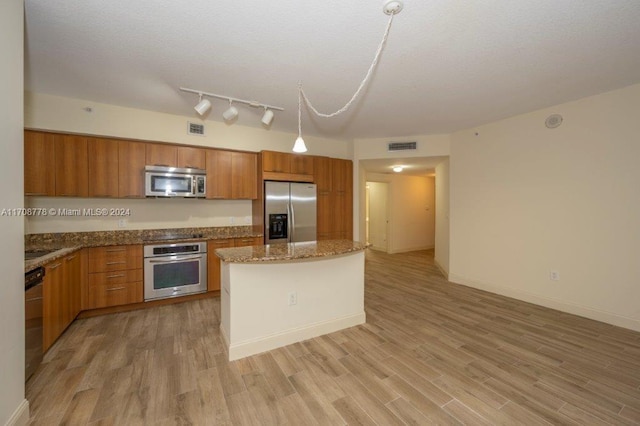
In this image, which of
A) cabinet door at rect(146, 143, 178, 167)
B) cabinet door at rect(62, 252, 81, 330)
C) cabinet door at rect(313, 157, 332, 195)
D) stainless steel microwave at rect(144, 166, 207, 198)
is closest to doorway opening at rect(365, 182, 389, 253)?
cabinet door at rect(313, 157, 332, 195)

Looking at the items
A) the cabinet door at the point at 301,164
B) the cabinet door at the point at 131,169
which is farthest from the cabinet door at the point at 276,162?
the cabinet door at the point at 131,169

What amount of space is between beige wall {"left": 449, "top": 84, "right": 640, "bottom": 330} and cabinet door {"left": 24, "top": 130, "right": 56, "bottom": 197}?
5.97m

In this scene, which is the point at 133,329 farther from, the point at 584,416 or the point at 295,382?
the point at 584,416

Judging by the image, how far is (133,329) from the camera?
284 centimetres

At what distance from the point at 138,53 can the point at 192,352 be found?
9.10 feet

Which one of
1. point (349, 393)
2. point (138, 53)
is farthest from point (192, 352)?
point (138, 53)

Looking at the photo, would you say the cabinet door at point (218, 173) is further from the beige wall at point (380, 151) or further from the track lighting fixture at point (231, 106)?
the beige wall at point (380, 151)

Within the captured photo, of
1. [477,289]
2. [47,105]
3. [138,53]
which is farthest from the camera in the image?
[477,289]

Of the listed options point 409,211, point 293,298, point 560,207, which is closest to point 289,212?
point 293,298

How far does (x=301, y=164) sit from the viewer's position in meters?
4.47

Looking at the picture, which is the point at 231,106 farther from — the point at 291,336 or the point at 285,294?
the point at 291,336

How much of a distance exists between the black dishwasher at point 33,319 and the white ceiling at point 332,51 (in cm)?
194

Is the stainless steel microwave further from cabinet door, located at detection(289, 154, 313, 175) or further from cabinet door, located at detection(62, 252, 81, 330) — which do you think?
cabinet door, located at detection(289, 154, 313, 175)

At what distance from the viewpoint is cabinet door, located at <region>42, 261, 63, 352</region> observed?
89.0 inches
